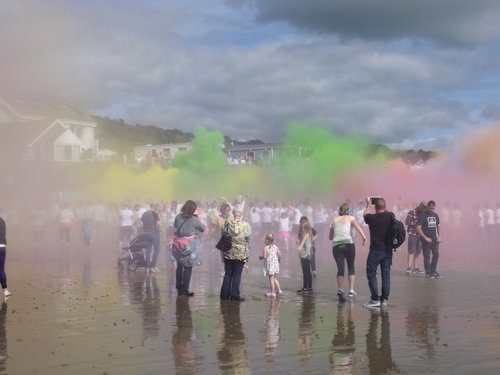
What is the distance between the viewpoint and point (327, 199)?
101ft

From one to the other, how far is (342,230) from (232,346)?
3.96 m

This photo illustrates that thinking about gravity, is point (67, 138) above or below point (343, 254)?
above

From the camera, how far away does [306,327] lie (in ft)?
24.3

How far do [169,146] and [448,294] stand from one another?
47639 millimetres

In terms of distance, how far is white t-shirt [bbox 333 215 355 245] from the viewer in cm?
989

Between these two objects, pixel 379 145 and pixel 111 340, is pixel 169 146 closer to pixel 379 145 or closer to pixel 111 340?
pixel 379 145

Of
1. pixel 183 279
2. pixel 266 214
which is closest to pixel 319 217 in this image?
pixel 266 214

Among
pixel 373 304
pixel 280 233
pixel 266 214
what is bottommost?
pixel 373 304

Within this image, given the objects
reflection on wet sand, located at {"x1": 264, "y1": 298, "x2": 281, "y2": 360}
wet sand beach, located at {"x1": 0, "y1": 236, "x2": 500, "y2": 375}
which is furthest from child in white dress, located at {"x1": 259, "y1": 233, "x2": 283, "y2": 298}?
reflection on wet sand, located at {"x1": 264, "y1": 298, "x2": 281, "y2": 360}

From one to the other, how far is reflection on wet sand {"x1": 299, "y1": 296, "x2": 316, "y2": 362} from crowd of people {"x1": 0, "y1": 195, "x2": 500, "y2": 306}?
2.13ft

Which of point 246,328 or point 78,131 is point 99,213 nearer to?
point 246,328

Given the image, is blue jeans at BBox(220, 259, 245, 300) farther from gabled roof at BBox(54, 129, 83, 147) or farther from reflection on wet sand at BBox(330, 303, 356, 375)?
gabled roof at BBox(54, 129, 83, 147)

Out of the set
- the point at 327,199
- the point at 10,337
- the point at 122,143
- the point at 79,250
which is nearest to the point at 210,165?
the point at 327,199

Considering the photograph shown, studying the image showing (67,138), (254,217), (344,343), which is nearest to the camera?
(344,343)
